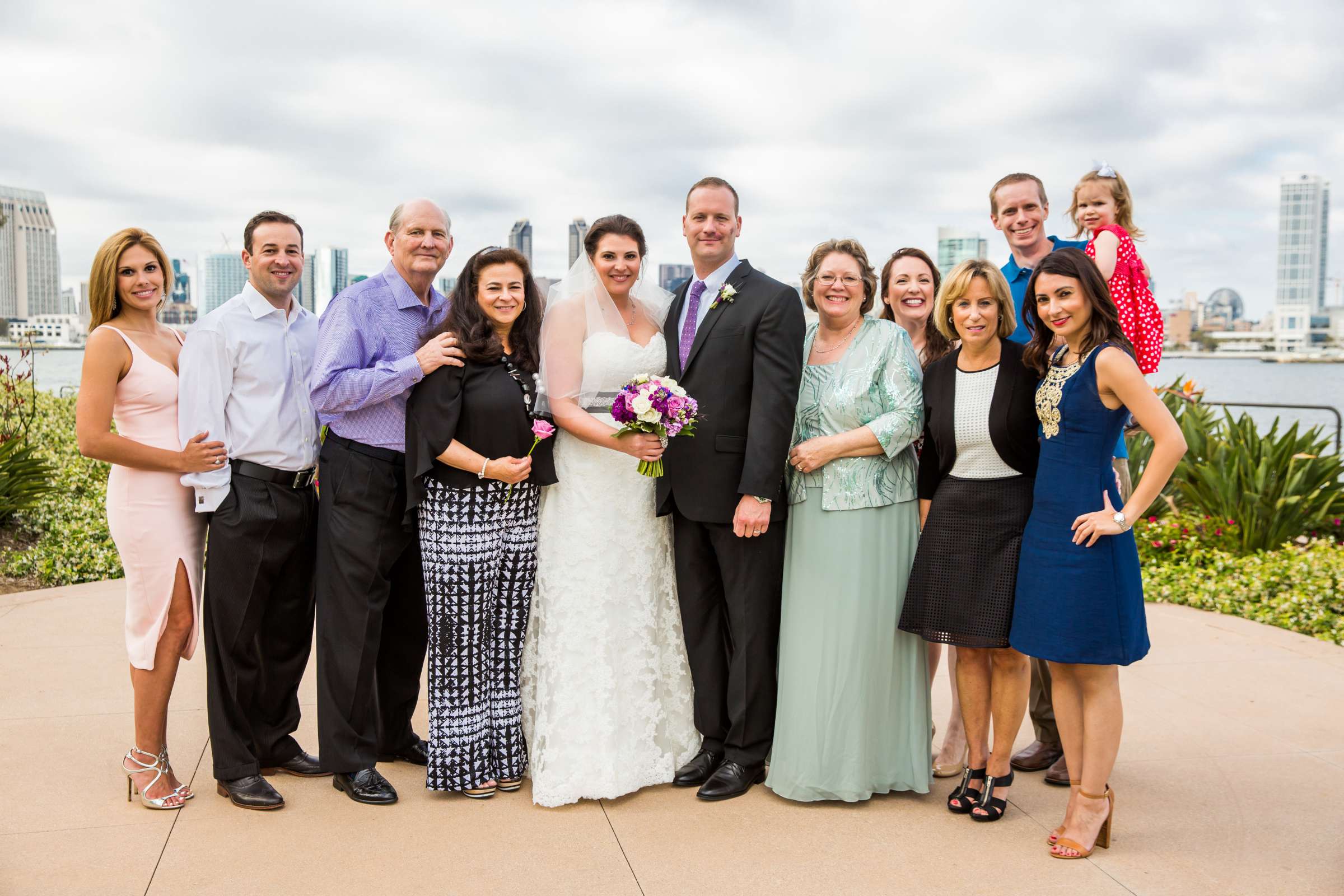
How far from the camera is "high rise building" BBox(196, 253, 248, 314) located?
4.61 metres

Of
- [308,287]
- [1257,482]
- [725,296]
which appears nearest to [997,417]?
[725,296]

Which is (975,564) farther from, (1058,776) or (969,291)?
(1058,776)

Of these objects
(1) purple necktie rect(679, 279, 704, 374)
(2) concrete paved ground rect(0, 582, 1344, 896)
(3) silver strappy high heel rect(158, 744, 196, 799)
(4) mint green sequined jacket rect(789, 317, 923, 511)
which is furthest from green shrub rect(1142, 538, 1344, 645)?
(3) silver strappy high heel rect(158, 744, 196, 799)

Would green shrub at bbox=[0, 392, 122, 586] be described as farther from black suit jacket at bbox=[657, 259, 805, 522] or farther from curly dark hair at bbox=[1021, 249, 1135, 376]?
curly dark hair at bbox=[1021, 249, 1135, 376]

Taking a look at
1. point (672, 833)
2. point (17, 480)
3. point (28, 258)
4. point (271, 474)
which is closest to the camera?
point (672, 833)

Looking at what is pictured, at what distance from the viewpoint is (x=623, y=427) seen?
11.8 ft

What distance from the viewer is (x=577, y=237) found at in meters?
4.23

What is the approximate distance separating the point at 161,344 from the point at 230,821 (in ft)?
6.26

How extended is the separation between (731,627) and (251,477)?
2087 millimetres

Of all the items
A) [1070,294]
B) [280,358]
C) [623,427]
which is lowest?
[623,427]

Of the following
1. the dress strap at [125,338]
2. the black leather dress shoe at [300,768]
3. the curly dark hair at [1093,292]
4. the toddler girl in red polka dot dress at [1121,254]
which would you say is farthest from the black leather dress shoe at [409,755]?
the toddler girl in red polka dot dress at [1121,254]

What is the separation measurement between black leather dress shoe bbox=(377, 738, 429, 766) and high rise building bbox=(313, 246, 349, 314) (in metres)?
2.85

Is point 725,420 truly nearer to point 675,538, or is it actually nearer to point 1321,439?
point 675,538

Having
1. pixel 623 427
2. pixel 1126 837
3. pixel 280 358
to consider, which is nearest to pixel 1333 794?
pixel 1126 837
